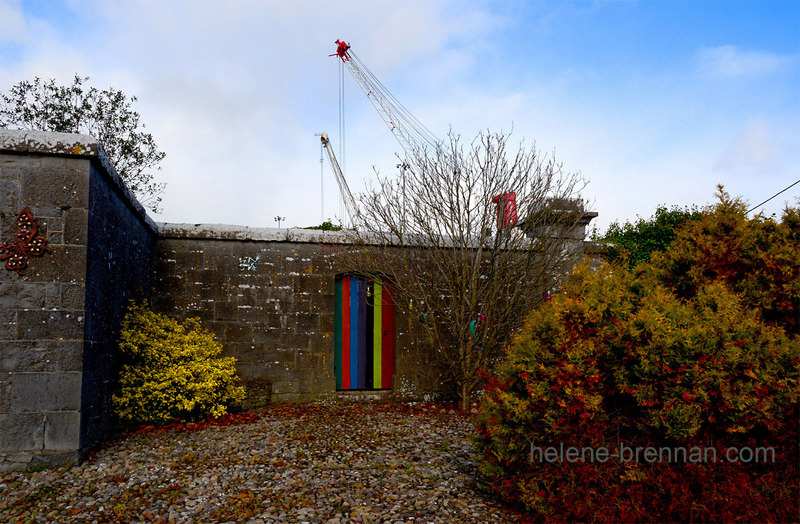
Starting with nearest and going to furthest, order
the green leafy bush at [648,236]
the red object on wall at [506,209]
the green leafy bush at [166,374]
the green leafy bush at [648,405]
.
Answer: the green leafy bush at [648,405] → the green leafy bush at [166,374] → the red object on wall at [506,209] → the green leafy bush at [648,236]

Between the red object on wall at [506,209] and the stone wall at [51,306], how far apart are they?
16.0ft

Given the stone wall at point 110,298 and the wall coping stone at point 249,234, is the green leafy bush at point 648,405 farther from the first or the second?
the wall coping stone at point 249,234

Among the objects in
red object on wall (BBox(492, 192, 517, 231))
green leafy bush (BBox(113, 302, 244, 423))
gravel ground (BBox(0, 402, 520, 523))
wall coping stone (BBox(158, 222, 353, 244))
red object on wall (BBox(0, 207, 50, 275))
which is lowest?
gravel ground (BBox(0, 402, 520, 523))

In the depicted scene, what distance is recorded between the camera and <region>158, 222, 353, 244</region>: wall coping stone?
718cm

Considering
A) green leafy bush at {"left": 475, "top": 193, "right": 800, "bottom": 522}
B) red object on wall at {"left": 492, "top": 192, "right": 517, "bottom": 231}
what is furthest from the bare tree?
green leafy bush at {"left": 475, "top": 193, "right": 800, "bottom": 522}

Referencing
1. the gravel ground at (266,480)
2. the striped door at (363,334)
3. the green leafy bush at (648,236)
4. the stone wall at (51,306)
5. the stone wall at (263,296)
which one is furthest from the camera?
the green leafy bush at (648,236)

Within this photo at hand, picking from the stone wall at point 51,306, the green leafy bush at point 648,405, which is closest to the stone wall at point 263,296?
the stone wall at point 51,306

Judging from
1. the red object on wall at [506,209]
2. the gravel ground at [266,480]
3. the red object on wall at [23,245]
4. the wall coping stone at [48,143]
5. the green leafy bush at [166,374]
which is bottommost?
the gravel ground at [266,480]

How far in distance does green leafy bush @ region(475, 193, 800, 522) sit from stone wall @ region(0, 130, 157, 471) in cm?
394

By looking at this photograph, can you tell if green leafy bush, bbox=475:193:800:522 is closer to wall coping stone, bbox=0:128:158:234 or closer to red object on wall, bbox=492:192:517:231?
red object on wall, bbox=492:192:517:231

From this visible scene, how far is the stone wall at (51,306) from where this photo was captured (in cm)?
448

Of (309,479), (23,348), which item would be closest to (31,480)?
(23,348)

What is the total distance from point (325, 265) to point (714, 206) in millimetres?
5270

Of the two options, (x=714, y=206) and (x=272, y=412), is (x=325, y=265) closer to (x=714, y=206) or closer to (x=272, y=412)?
(x=272, y=412)
